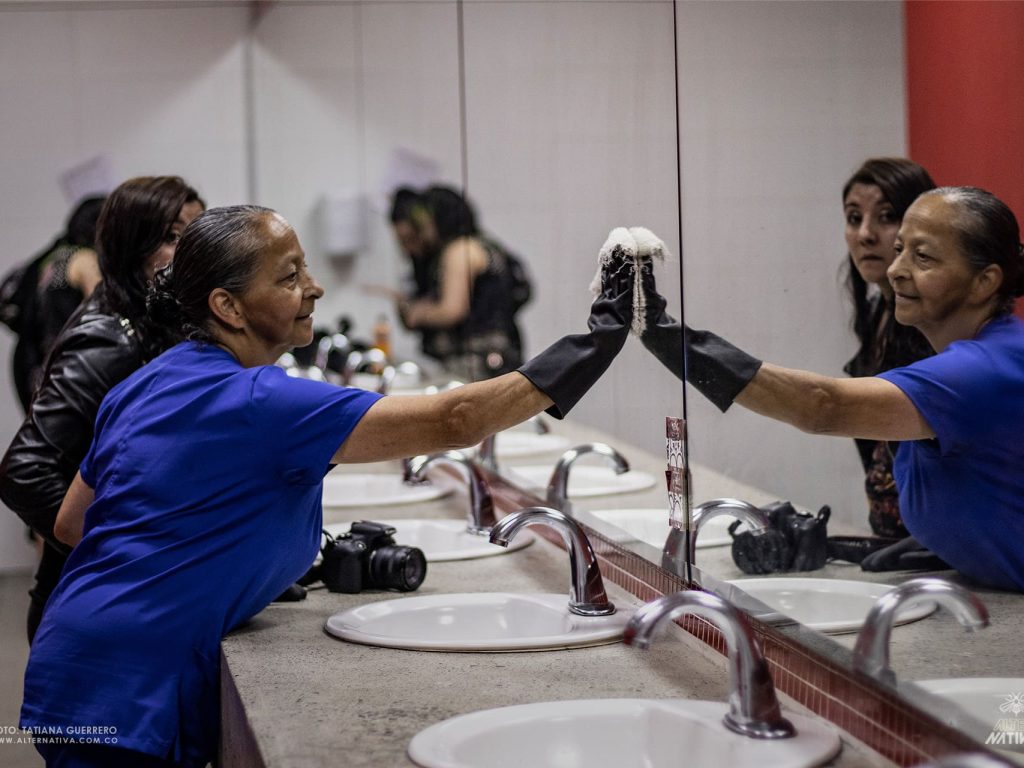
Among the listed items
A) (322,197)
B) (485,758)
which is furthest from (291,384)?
(322,197)

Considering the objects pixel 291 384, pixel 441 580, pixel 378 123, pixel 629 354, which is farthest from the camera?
pixel 378 123

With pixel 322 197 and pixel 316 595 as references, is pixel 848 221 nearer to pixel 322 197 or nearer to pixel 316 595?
pixel 316 595

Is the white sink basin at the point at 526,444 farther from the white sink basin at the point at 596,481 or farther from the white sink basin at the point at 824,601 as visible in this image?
the white sink basin at the point at 824,601

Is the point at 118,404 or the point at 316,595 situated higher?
the point at 118,404

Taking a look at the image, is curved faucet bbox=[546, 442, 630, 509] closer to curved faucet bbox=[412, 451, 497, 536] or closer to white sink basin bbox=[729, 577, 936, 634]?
curved faucet bbox=[412, 451, 497, 536]

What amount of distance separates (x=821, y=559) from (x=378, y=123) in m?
3.61

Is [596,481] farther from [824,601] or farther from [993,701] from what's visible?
[993,701]

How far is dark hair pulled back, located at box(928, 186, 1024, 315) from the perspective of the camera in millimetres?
1276

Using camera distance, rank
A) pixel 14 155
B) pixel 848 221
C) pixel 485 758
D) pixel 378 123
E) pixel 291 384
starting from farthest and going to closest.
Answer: pixel 14 155 → pixel 378 123 → pixel 291 384 → pixel 848 221 → pixel 485 758

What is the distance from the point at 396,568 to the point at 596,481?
18.6 inches

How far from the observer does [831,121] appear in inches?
64.8

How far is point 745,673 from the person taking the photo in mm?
1348

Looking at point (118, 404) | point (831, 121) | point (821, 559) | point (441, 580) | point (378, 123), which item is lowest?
point (441, 580)

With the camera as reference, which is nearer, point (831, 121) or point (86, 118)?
point (831, 121)
